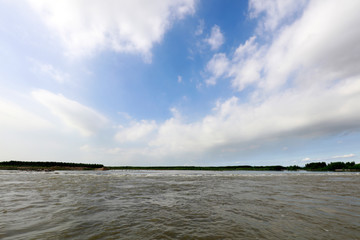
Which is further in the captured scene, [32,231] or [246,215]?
[246,215]

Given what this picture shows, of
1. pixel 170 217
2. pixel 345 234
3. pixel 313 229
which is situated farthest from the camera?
pixel 170 217

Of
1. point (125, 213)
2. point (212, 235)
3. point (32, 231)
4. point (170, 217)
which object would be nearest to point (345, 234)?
point (212, 235)

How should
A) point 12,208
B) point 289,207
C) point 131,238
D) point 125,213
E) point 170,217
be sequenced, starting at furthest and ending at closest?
point 289,207 < point 12,208 < point 125,213 < point 170,217 < point 131,238

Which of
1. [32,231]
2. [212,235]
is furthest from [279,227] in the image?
[32,231]

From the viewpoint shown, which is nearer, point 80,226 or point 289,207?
point 80,226

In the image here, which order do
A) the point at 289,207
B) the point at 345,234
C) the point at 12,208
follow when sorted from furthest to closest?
1. the point at 289,207
2. the point at 12,208
3. the point at 345,234

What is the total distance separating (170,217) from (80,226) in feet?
12.1

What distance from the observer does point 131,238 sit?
5160 mm

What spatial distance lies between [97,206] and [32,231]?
3.97 meters

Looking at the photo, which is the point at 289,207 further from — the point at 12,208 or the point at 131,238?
the point at 12,208

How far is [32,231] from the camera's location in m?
5.68

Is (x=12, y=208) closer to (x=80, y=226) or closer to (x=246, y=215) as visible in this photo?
(x=80, y=226)

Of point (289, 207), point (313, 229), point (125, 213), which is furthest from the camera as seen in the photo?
point (289, 207)

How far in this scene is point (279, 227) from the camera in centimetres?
620
